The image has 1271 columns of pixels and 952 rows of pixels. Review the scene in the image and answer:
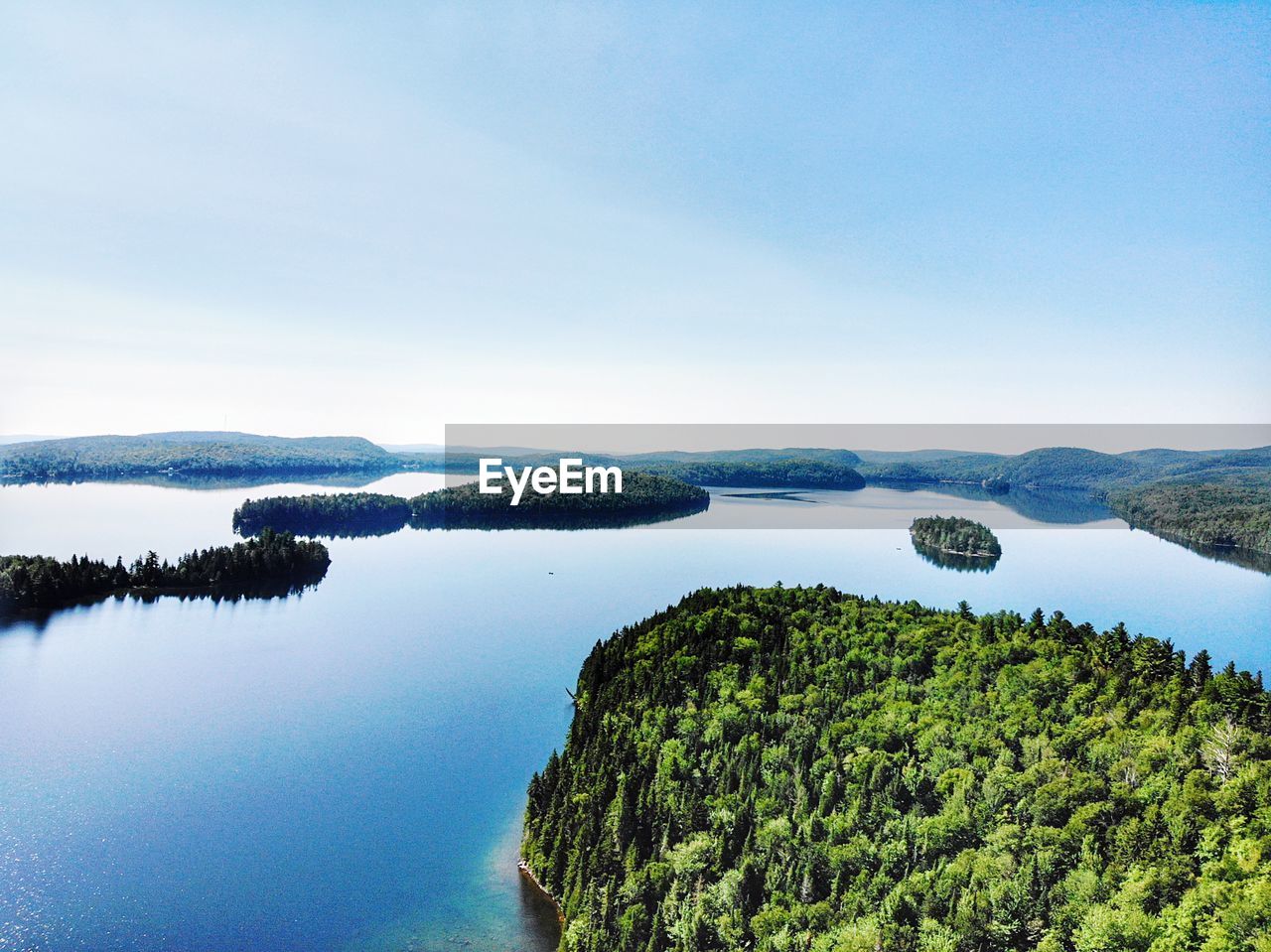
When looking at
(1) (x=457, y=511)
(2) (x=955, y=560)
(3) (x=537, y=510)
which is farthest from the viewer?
(3) (x=537, y=510)

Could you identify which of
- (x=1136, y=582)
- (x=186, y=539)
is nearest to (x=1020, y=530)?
(x=1136, y=582)

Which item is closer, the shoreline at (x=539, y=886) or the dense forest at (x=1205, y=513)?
the shoreline at (x=539, y=886)

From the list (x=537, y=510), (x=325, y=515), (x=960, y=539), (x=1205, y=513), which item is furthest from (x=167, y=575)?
(x=1205, y=513)

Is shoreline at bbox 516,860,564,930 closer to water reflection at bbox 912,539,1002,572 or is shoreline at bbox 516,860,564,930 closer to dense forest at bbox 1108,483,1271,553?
water reflection at bbox 912,539,1002,572

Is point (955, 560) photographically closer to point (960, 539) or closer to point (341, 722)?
point (960, 539)

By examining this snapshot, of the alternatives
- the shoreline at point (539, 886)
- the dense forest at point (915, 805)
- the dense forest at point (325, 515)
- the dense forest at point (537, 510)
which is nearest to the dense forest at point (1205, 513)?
the dense forest at point (537, 510)

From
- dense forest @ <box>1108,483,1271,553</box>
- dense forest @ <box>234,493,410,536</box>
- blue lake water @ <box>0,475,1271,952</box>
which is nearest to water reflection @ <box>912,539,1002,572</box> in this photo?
blue lake water @ <box>0,475,1271,952</box>

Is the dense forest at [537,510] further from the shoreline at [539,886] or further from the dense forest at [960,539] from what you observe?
the shoreline at [539,886]
